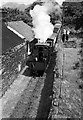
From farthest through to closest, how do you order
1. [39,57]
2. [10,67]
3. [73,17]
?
A: [73,17], [39,57], [10,67]

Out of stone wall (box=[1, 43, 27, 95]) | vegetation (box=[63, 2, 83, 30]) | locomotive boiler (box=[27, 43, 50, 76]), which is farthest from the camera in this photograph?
vegetation (box=[63, 2, 83, 30])

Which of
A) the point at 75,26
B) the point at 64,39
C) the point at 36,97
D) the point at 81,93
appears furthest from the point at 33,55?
the point at 75,26

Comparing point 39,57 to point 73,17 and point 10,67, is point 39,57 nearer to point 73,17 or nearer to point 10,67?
point 10,67

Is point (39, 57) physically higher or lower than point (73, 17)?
lower

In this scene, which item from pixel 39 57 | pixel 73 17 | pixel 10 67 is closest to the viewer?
pixel 10 67

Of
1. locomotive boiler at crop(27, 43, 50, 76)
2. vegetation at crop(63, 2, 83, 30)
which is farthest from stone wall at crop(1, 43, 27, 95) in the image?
vegetation at crop(63, 2, 83, 30)

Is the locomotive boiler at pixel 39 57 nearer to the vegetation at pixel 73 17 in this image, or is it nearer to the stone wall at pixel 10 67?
the stone wall at pixel 10 67

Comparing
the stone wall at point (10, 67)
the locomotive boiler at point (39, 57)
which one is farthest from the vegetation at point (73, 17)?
the stone wall at point (10, 67)

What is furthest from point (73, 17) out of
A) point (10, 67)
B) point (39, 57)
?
point (10, 67)

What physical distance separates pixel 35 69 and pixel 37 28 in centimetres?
824

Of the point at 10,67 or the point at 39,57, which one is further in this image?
the point at 39,57

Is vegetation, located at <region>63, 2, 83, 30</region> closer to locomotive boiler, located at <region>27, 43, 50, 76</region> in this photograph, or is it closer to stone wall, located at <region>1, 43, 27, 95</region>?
locomotive boiler, located at <region>27, 43, 50, 76</region>

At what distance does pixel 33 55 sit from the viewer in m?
23.7

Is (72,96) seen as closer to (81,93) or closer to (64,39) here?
(81,93)
